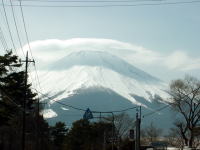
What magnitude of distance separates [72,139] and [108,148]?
76.7 ft

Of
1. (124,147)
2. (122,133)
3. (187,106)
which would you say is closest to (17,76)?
(187,106)

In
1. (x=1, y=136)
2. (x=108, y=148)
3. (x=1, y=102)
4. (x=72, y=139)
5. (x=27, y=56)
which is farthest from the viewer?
(x=72, y=139)

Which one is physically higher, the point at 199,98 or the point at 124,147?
the point at 199,98

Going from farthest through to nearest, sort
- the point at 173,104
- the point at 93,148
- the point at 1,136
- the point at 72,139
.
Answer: the point at 72,139
the point at 93,148
the point at 173,104
the point at 1,136

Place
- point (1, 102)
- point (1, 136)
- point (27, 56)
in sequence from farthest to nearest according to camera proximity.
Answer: point (1, 102)
point (27, 56)
point (1, 136)

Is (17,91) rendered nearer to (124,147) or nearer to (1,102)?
(1,102)

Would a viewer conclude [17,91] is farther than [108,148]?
No

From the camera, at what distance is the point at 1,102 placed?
203ft

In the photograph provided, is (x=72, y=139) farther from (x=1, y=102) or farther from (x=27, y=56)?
(x=27, y=56)

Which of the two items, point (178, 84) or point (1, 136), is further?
point (178, 84)

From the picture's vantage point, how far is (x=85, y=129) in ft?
407

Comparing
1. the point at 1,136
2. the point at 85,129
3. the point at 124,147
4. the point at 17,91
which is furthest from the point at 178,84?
the point at 1,136

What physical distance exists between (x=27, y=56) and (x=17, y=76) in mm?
12484

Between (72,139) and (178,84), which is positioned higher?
(178,84)
